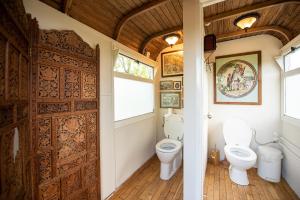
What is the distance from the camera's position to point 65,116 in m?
1.34

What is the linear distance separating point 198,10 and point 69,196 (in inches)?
87.6

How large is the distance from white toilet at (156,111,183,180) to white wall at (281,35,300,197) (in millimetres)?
1518

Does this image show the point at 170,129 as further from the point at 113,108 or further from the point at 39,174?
the point at 39,174

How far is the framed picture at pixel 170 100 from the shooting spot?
2.98 meters

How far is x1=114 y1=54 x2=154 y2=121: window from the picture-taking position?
210cm

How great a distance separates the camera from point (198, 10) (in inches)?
54.5

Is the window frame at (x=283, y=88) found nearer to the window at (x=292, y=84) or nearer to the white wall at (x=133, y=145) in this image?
the window at (x=292, y=84)

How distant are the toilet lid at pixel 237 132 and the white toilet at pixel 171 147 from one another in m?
0.82

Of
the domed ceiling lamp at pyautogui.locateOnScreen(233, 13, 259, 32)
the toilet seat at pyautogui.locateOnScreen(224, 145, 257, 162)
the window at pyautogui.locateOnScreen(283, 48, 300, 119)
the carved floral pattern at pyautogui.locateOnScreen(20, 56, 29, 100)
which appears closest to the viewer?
the carved floral pattern at pyautogui.locateOnScreen(20, 56, 29, 100)

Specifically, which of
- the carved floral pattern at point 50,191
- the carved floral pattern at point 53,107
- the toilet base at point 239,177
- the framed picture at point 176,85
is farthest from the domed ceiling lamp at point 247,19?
the carved floral pattern at point 50,191

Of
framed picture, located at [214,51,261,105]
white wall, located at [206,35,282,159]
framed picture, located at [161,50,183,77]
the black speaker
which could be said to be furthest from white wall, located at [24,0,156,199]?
white wall, located at [206,35,282,159]

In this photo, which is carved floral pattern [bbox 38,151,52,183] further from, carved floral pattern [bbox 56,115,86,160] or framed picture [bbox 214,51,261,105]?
framed picture [bbox 214,51,261,105]

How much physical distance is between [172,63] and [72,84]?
2.16 m

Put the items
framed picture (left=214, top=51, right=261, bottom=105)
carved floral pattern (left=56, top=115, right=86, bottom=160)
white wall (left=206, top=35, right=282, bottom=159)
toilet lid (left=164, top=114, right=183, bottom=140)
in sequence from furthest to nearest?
toilet lid (left=164, top=114, right=183, bottom=140), framed picture (left=214, top=51, right=261, bottom=105), white wall (left=206, top=35, right=282, bottom=159), carved floral pattern (left=56, top=115, right=86, bottom=160)
